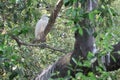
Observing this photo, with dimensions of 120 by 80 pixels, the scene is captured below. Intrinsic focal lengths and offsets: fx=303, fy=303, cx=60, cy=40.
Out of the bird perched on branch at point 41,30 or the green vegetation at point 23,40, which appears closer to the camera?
the green vegetation at point 23,40

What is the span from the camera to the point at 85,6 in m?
1.61

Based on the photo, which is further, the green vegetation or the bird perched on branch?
the bird perched on branch

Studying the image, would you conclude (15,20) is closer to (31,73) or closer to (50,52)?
(31,73)

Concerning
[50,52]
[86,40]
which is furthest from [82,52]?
[50,52]

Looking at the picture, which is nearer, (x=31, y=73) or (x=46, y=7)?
(x=31, y=73)

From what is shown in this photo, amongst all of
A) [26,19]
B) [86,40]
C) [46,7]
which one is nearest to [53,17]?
[26,19]

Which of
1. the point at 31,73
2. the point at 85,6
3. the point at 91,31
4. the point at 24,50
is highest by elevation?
the point at 85,6

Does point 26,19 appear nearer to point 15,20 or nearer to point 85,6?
point 15,20

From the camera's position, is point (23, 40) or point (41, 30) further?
point (23, 40)

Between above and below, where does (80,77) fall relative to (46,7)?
below

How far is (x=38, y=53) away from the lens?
3.24 metres

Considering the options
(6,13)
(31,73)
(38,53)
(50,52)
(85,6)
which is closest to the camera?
(85,6)

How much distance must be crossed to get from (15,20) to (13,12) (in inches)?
3.3

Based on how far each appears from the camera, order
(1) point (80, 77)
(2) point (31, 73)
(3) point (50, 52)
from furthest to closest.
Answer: (3) point (50, 52), (2) point (31, 73), (1) point (80, 77)
